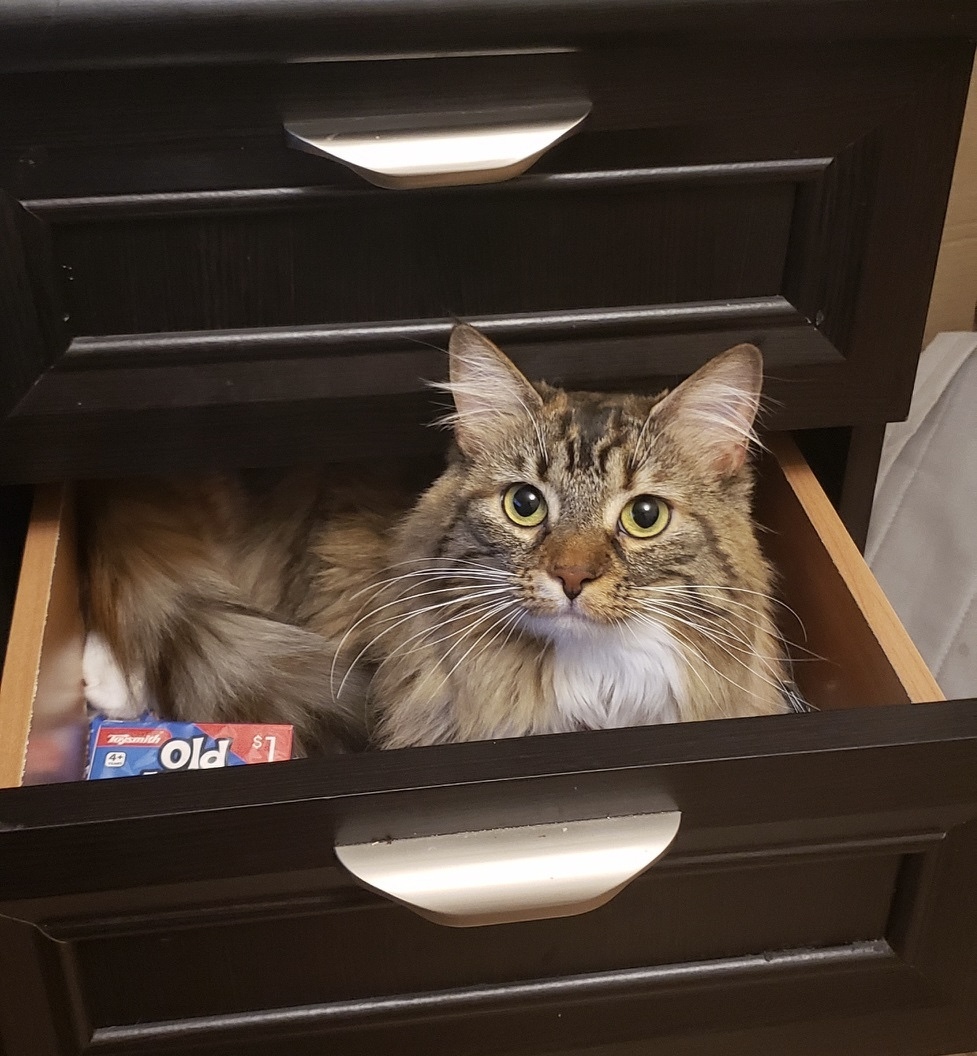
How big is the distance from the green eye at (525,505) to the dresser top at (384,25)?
0.32 m

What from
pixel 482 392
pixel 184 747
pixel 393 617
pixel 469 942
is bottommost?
pixel 469 942

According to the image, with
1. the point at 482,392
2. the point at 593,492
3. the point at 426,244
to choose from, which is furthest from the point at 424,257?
the point at 593,492

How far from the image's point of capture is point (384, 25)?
0.69 meters

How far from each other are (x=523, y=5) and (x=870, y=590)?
53 cm

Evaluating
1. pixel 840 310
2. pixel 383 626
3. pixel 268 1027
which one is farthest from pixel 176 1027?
pixel 840 310

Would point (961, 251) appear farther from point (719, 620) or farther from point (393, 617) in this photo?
point (393, 617)

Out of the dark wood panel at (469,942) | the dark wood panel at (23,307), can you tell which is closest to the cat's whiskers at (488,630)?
the dark wood panel at (469,942)

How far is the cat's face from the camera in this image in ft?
2.60

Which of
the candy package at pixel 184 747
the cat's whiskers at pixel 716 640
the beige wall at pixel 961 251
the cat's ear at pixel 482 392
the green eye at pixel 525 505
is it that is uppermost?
the beige wall at pixel 961 251

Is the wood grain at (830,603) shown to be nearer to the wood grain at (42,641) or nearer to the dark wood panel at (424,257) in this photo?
the dark wood panel at (424,257)

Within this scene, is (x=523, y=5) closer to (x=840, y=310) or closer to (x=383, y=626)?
(x=840, y=310)

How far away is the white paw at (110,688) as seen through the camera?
0.97 metres

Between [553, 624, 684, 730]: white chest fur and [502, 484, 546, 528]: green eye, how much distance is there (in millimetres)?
95

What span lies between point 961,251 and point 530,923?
48.8 inches
